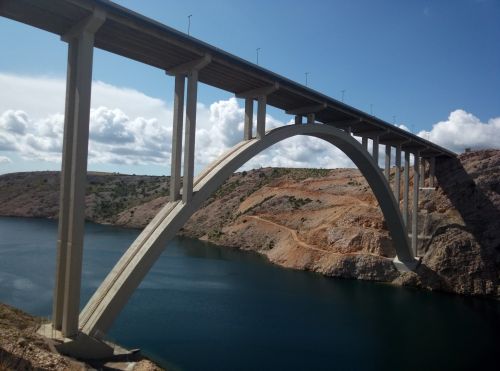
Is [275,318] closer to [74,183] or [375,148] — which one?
[375,148]

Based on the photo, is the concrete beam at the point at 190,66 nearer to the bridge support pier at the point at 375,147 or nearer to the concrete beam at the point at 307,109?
the concrete beam at the point at 307,109

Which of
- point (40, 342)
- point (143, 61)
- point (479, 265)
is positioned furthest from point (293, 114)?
point (479, 265)

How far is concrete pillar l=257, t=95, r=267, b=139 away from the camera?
1532 centimetres

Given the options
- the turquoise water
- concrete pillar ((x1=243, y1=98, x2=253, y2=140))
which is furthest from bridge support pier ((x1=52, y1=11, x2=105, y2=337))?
concrete pillar ((x1=243, y1=98, x2=253, y2=140))

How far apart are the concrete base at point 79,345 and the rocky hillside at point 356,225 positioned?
70.8ft

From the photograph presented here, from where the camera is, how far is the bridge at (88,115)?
9.41 metres

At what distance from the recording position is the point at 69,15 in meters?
9.69

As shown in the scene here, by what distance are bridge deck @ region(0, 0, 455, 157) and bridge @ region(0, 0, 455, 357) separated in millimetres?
23

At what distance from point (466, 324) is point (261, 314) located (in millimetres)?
9503

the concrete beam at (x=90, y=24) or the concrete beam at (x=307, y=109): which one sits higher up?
the concrete beam at (x=307, y=109)

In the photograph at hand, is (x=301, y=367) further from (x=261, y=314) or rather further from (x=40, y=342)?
(x=40, y=342)

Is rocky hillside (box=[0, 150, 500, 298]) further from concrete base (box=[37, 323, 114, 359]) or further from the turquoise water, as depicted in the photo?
concrete base (box=[37, 323, 114, 359])

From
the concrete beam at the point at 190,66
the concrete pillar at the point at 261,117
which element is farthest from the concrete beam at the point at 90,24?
the concrete pillar at the point at 261,117

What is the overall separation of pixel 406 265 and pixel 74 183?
76.8 feet
